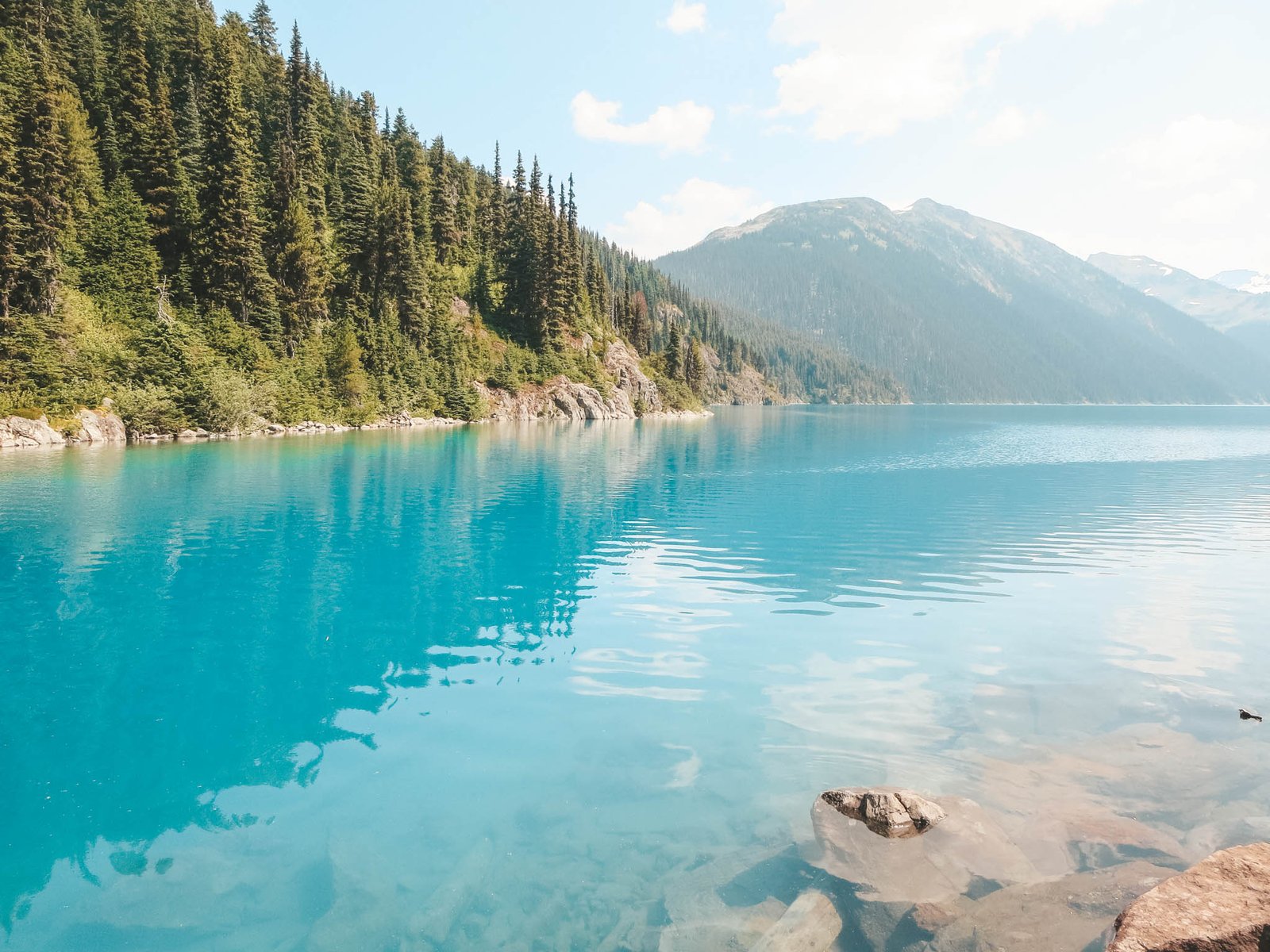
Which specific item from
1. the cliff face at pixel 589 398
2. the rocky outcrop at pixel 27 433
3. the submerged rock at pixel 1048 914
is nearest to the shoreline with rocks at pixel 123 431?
the rocky outcrop at pixel 27 433

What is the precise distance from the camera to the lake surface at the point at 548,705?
7.65 m

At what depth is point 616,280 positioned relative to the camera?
192125 millimetres

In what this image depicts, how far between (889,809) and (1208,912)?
11.0ft

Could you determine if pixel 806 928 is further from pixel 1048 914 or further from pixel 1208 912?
pixel 1208 912

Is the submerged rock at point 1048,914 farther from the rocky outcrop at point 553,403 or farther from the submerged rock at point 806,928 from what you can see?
the rocky outcrop at point 553,403

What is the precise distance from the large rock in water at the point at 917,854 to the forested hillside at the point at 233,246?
5993cm

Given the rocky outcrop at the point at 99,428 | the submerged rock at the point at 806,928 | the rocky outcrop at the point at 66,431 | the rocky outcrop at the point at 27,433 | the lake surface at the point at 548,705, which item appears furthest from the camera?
the rocky outcrop at the point at 99,428

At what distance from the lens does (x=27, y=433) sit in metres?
48.3

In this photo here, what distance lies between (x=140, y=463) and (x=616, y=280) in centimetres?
15999

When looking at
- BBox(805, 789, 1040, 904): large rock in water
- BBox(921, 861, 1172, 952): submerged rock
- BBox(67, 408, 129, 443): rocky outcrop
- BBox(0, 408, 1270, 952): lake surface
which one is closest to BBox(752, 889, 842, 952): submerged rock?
BBox(0, 408, 1270, 952): lake surface

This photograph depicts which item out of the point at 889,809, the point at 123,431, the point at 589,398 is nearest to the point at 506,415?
the point at 589,398

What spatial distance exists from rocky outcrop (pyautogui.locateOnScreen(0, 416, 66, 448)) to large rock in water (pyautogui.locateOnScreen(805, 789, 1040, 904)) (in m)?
57.8

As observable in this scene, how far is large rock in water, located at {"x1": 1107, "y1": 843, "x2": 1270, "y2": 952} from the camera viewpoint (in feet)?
17.3

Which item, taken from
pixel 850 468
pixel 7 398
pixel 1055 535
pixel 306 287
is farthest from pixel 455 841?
pixel 306 287
